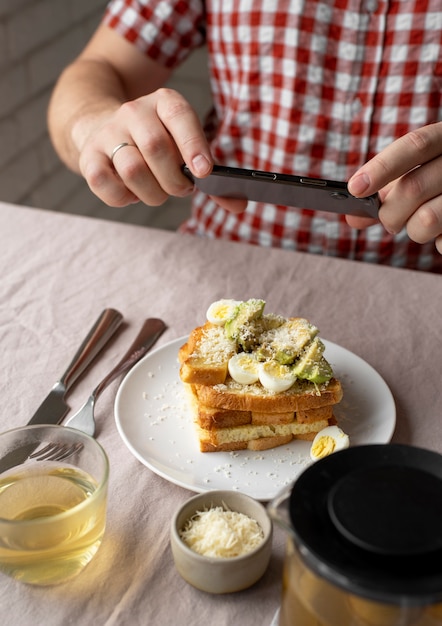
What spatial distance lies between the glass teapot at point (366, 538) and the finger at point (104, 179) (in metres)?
0.76

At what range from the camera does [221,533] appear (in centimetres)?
75

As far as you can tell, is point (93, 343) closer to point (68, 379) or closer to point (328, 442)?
point (68, 379)

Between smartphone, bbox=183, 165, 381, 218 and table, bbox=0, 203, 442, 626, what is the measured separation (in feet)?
0.62

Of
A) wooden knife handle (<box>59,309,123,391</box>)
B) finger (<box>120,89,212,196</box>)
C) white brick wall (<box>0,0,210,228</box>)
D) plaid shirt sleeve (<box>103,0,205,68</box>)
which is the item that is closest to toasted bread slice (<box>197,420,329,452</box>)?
wooden knife handle (<box>59,309,123,391</box>)

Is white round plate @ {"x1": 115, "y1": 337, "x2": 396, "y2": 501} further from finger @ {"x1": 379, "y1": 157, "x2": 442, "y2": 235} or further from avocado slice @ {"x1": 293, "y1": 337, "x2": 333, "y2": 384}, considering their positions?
finger @ {"x1": 379, "y1": 157, "x2": 442, "y2": 235}

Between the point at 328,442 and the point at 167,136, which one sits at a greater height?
the point at 167,136

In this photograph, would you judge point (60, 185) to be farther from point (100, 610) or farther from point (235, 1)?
point (100, 610)

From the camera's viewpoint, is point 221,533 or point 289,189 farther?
point 289,189

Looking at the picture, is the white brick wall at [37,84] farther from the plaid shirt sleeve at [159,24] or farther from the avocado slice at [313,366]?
the avocado slice at [313,366]

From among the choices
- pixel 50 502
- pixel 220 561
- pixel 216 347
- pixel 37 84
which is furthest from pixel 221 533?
pixel 37 84

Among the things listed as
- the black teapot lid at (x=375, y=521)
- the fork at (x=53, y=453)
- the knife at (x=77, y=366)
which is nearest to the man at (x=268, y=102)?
the knife at (x=77, y=366)

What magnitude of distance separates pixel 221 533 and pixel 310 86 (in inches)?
41.2

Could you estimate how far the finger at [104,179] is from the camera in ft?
4.13

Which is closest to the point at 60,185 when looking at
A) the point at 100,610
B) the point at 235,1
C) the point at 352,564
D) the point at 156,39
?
the point at 156,39
